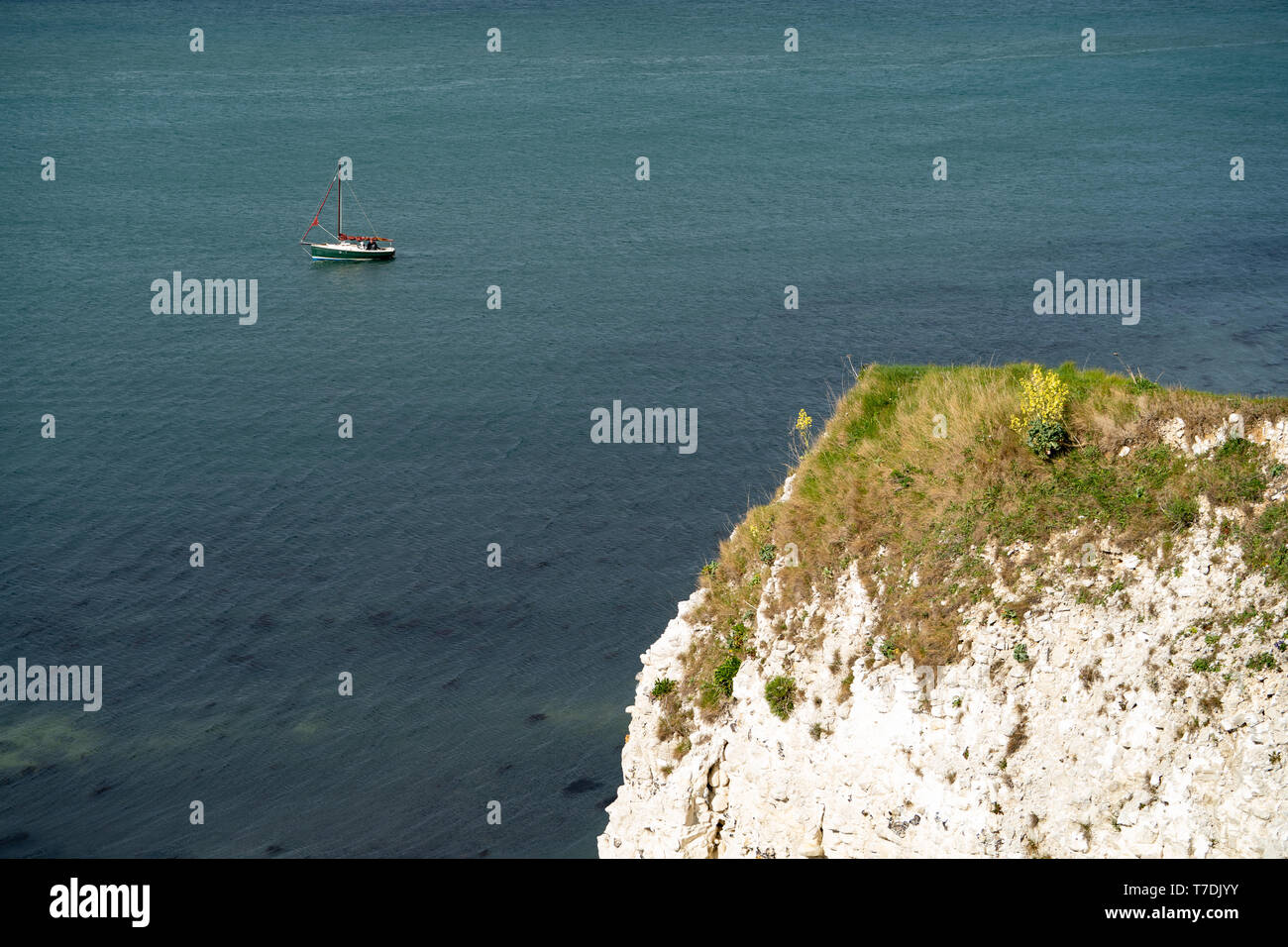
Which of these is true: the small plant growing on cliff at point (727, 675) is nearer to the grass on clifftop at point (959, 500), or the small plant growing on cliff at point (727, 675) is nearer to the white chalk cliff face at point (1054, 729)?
the grass on clifftop at point (959, 500)

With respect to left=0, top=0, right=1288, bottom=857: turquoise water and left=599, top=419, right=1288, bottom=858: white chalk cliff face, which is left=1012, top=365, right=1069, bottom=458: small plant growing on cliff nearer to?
left=599, top=419, right=1288, bottom=858: white chalk cliff face

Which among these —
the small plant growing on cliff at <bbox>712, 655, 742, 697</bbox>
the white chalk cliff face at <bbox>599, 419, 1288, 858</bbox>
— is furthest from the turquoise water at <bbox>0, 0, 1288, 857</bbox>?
the white chalk cliff face at <bbox>599, 419, 1288, 858</bbox>

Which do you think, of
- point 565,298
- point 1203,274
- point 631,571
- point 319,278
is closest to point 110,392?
point 319,278

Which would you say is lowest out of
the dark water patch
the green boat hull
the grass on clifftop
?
the dark water patch

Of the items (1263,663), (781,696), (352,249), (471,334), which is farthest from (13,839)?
(352,249)

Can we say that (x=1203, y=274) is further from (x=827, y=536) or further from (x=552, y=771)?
(x=827, y=536)

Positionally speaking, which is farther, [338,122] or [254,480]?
[338,122]

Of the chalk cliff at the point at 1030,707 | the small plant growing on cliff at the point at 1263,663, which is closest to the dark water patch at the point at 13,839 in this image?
the chalk cliff at the point at 1030,707
